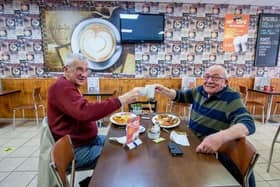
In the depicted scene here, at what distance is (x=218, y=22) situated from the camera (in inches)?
160

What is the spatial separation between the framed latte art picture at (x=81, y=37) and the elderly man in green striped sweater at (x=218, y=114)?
275cm

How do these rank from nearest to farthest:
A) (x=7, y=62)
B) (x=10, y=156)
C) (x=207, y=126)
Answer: (x=207, y=126), (x=10, y=156), (x=7, y=62)

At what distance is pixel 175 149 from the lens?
113cm

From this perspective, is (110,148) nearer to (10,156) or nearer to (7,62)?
(10,156)

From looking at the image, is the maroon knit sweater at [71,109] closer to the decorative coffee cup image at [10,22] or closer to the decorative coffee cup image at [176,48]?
the decorative coffee cup image at [176,48]

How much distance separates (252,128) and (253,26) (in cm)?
395

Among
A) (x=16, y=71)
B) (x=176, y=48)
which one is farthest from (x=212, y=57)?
(x=16, y=71)

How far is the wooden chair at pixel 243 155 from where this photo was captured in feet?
3.24

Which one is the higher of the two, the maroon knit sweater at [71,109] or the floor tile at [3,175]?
the maroon knit sweater at [71,109]

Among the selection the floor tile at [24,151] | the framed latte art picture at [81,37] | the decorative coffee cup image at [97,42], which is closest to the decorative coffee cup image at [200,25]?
the framed latte art picture at [81,37]

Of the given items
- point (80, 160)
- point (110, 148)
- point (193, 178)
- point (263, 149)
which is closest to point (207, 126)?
point (193, 178)

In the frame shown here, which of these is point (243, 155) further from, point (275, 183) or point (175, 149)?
point (275, 183)

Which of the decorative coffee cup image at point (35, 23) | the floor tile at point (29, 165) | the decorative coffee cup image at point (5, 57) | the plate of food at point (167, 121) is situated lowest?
the floor tile at point (29, 165)

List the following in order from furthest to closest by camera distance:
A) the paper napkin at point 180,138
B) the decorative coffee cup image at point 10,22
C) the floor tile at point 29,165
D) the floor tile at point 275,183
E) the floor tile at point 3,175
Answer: the decorative coffee cup image at point 10,22 → the floor tile at point 29,165 → the floor tile at point 3,175 → the floor tile at point 275,183 → the paper napkin at point 180,138
